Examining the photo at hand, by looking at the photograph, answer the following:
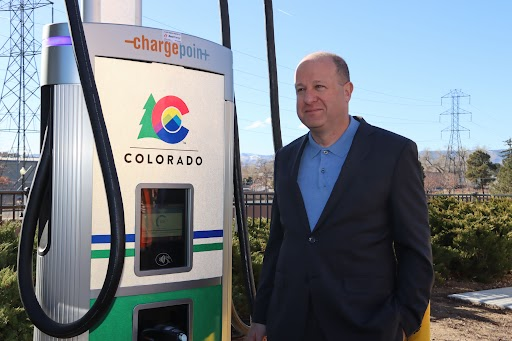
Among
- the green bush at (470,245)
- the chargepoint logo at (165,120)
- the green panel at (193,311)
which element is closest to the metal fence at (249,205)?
the green bush at (470,245)

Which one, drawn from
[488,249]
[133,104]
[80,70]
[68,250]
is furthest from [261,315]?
[488,249]

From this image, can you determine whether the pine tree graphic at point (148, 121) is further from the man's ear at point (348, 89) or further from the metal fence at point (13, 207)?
the metal fence at point (13, 207)

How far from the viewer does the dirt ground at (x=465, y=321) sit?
19.3 ft

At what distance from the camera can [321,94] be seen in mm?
2227

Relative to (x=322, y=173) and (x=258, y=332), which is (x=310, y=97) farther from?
(x=258, y=332)

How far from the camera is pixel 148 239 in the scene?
2.66 meters

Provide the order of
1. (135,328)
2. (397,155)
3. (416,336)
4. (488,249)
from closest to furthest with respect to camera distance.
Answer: (397,155)
(416,336)
(135,328)
(488,249)

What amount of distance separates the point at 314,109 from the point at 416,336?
1.01m

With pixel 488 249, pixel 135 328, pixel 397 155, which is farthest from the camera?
pixel 488 249

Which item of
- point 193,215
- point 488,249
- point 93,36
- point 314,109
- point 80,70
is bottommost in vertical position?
point 488,249

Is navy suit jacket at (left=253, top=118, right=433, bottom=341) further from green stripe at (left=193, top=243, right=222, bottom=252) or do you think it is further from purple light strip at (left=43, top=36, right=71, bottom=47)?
purple light strip at (left=43, top=36, right=71, bottom=47)

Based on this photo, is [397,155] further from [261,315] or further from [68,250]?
[68,250]

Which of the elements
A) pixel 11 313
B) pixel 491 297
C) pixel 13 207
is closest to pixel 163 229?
pixel 11 313

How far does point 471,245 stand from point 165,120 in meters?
7.01
